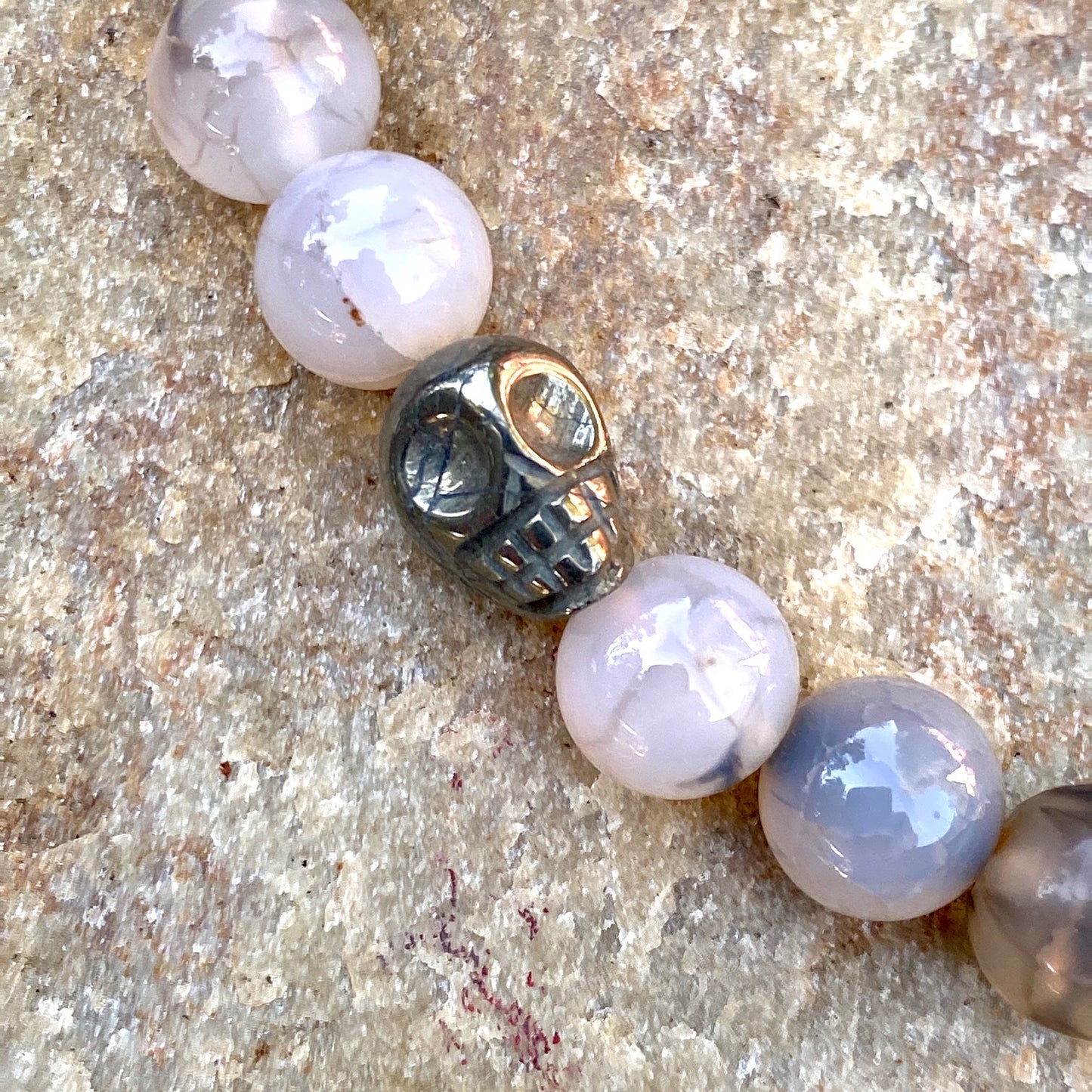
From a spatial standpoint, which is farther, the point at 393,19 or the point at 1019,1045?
the point at 393,19

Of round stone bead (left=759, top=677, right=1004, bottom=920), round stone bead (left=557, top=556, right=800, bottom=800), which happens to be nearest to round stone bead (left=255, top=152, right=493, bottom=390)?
round stone bead (left=557, top=556, right=800, bottom=800)

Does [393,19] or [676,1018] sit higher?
[393,19]

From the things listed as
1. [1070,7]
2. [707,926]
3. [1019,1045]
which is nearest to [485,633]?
[707,926]

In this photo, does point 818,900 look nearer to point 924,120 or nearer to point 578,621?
point 578,621

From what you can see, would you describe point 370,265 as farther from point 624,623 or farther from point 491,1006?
point 491,1006

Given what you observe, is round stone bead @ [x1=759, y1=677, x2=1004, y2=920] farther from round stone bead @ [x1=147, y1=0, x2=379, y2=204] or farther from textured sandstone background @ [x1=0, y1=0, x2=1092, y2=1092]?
round stone bead @ [x1=147, y1=0, x2=379, y2=204]

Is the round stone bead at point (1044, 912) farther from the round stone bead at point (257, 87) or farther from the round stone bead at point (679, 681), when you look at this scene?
the round stone bead at point (257, 87)

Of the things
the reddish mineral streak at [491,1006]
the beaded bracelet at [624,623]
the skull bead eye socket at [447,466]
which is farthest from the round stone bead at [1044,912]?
the skull bead eye socket at [447,466]
